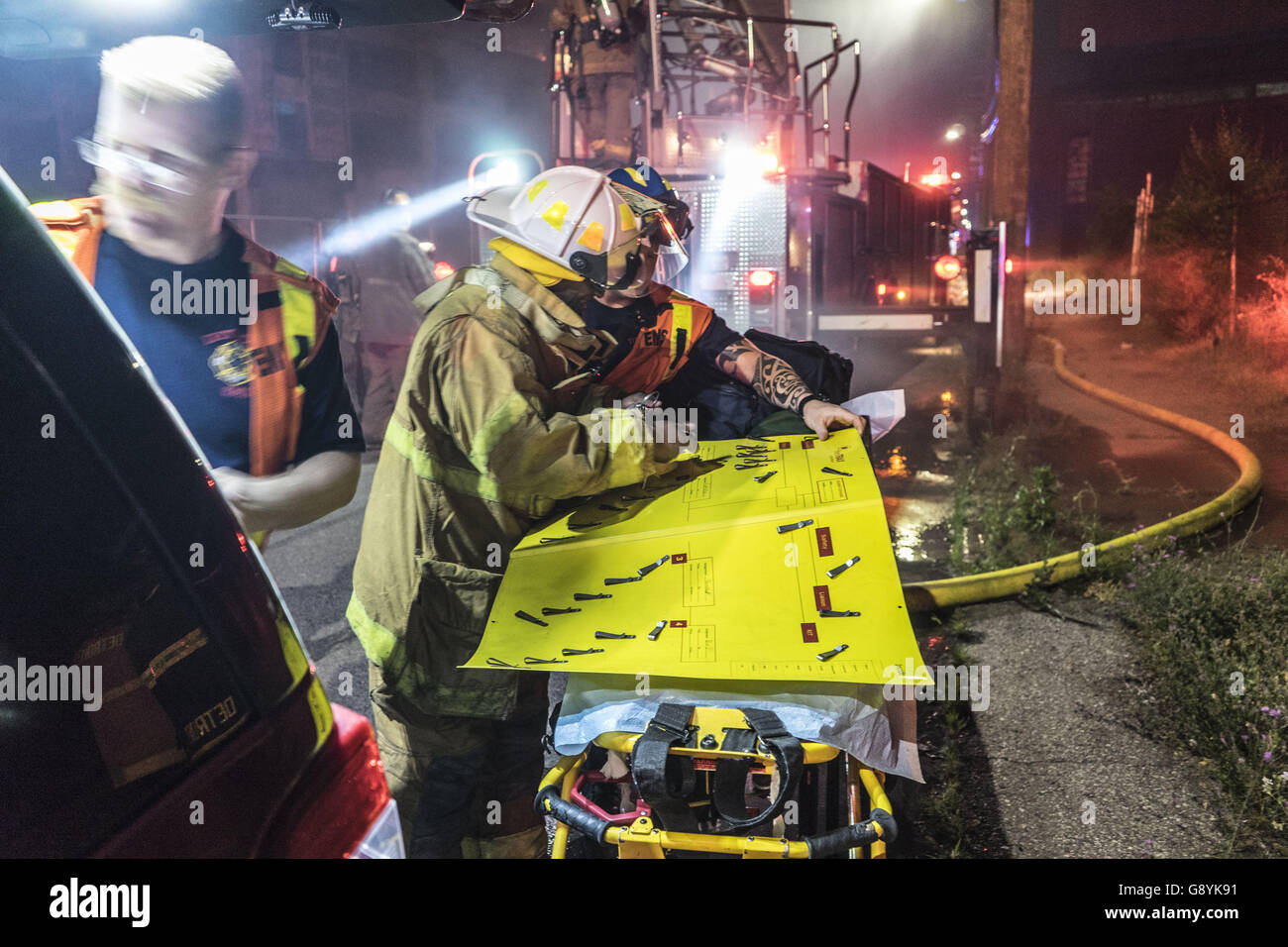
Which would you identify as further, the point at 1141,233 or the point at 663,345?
the point at 1141,233


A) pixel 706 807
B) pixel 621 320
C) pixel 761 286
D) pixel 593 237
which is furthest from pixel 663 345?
pixel 761 286

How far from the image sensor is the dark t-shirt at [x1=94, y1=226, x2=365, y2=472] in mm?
1766

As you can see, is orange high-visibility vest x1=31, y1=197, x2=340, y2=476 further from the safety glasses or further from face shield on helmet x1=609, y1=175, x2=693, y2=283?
face shield on helmet x1=609, y1=175, x2=693, y2=283

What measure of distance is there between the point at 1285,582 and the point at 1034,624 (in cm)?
100

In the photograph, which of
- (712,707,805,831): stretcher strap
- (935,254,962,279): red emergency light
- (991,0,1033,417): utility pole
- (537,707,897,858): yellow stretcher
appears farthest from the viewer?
(935,254,962,279): red emergency light

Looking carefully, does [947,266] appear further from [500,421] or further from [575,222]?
[500,421]

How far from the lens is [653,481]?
2.07 meters

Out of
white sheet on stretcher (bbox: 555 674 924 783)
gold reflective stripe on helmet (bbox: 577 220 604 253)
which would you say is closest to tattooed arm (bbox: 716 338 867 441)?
gold reflective stripe on helmet (bbox: 577 220 604 253)

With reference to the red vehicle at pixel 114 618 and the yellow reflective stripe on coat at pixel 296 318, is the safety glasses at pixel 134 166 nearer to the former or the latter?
the yellow reflective stripe on coat at pixel 296 318

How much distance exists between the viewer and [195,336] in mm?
1851

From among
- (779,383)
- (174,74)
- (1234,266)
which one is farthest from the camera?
(1234,266)

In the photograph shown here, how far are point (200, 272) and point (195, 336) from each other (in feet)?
0.46

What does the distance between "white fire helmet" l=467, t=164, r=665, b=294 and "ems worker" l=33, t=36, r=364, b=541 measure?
549mm
